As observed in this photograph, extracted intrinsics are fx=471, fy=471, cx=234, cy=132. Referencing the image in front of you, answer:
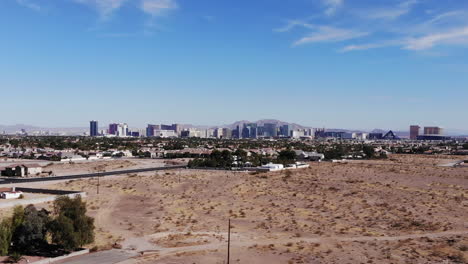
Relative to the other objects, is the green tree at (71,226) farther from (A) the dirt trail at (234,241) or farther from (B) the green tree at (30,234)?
(A) the dirt trail at (234,241)

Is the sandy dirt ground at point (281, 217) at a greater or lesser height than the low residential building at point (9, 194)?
lesser

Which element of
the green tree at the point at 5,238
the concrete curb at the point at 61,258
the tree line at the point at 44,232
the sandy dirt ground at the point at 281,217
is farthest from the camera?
the sandy dirt ground at the point at 281,217

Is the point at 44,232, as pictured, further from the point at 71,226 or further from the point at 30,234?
the point at 71,226

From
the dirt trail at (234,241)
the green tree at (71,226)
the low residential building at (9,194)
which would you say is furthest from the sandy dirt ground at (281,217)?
the low residential building at (9,194)

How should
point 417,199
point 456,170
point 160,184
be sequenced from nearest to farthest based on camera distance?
point 417,199 < point 160,184 < point 456,170

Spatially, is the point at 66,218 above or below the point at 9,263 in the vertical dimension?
above

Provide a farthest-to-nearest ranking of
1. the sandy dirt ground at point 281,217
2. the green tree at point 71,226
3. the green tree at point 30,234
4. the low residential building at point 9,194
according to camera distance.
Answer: the low residential building at point 9,194, the sandy dirt ground at point 281,217, the green tree at point 30,234, the green tree at point 71,226

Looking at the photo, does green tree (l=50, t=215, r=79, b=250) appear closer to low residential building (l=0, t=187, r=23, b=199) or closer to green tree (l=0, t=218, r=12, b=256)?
green tree (l=0, t=218, r=12, b=256)

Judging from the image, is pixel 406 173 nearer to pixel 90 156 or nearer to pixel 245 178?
pixel 245 178

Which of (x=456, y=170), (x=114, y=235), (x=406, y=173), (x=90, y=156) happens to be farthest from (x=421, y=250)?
(x=90, y=156)
